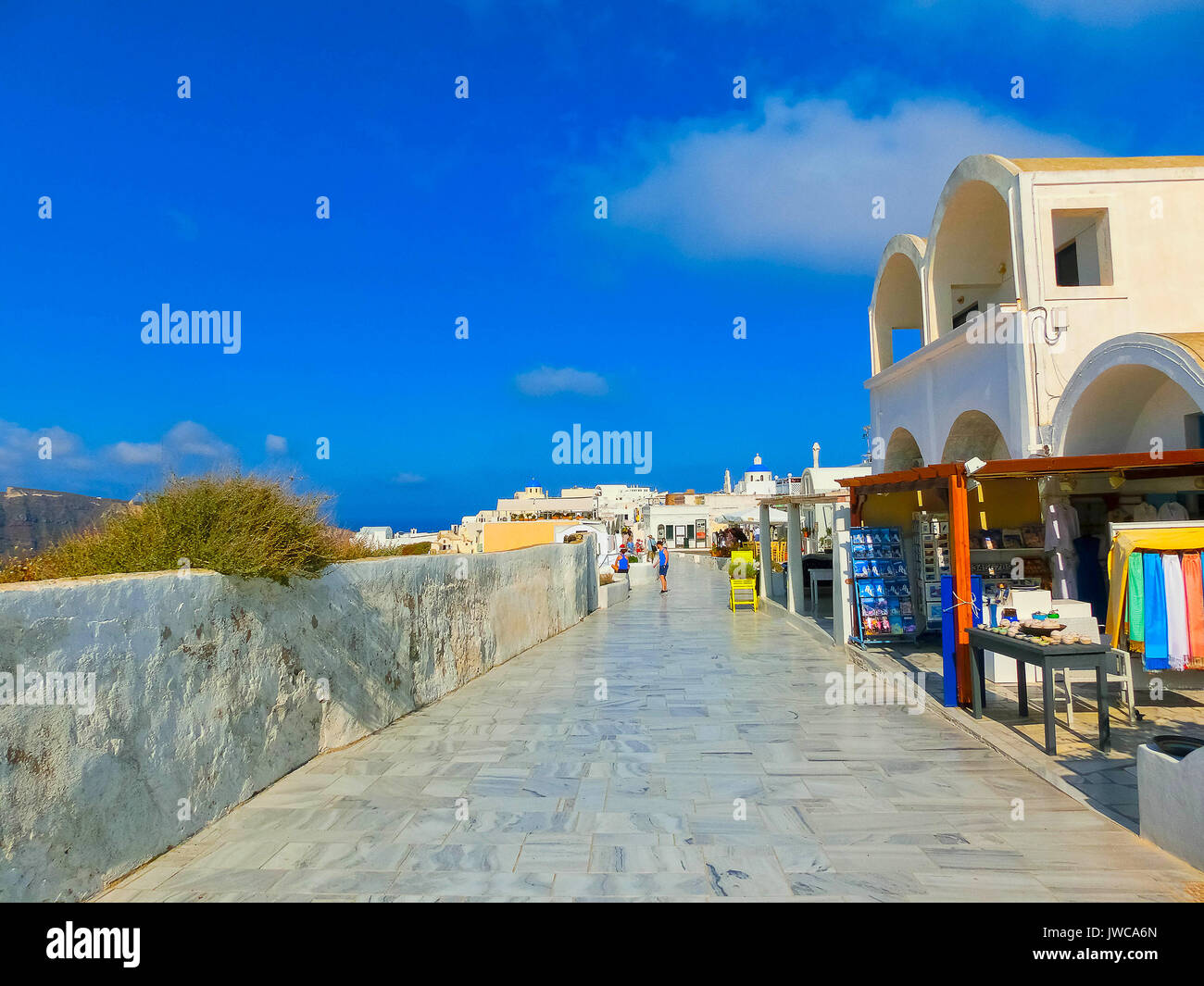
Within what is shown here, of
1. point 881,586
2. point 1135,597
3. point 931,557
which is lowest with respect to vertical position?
point 881,586

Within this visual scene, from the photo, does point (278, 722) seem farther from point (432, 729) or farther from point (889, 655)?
point (889, 655)

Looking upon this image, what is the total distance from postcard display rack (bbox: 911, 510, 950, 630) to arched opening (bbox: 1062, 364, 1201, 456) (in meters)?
1.90

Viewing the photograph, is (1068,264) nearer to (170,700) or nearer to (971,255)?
(971,255)

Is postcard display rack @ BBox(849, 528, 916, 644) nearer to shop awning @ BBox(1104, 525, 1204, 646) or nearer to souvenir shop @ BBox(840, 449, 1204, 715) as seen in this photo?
souvenir shop @ BBox(840, 449, 1204, 715)

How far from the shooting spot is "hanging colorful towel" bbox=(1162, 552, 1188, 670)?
6.36m

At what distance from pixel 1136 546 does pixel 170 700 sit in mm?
7493

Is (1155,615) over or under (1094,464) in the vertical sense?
under

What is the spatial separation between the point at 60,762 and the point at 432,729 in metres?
3.78

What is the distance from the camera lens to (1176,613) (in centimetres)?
638

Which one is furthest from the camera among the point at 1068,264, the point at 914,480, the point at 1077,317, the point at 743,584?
the point at 743,584

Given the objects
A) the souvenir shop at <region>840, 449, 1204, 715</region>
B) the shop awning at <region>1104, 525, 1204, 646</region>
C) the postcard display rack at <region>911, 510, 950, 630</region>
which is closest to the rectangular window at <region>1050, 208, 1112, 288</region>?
the souvenir shop at <region>840, 449, 1204, 715</region>

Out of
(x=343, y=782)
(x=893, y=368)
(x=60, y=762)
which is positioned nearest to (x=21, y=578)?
(x=60, y=762)

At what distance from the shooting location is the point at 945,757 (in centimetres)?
605

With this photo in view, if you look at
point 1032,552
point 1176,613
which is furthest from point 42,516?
point 1032,552
